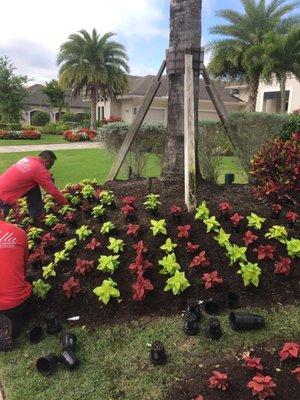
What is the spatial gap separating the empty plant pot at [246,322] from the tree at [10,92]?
122 feet

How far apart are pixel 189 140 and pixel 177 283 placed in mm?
1908

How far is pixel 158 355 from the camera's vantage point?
9.80 feet

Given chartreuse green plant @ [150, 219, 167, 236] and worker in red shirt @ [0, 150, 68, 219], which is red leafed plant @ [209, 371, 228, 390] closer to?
chartreuse green plant @ [150, 219, 167, 236]

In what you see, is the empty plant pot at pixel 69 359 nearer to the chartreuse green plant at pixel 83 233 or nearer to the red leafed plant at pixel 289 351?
the red leafed plant at pixel 289 351

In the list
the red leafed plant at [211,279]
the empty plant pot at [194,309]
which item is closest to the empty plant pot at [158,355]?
the empty plant pot at [194,309]

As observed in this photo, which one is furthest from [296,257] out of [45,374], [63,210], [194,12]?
[194,12]

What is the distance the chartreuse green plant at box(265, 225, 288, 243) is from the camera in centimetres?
418

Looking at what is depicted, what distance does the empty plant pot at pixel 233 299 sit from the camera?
360cm

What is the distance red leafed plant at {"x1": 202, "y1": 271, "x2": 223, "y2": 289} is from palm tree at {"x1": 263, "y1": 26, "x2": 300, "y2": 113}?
20841 millimetres

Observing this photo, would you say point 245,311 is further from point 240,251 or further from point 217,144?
point 217,144

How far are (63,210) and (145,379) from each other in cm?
310

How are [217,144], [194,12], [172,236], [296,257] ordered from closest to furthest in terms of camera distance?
[296,257] < [172,236] < [194,12] < [217,144]

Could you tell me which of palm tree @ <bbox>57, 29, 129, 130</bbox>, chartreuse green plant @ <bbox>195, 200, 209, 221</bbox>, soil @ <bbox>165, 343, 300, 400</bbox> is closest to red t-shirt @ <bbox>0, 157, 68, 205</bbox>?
chartreuse green plant @ <bbox>195, 200, 209, 221</bbox>

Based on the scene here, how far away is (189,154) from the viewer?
183 inches
